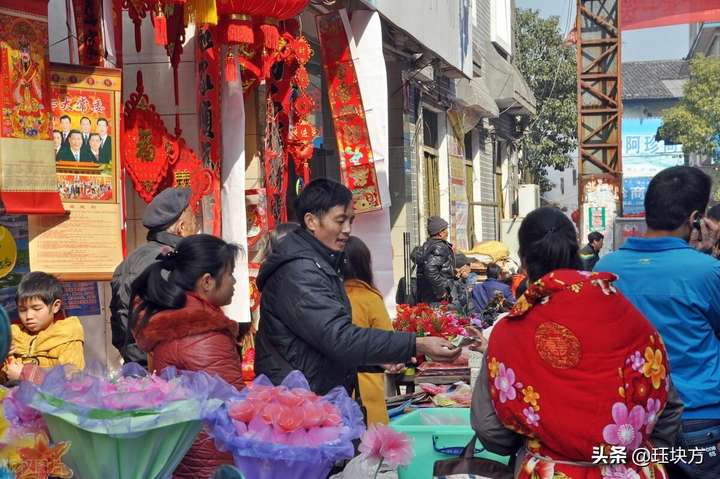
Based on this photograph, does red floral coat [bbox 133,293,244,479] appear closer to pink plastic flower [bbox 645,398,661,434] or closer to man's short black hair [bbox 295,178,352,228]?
man's short black hair [bbox 295,178,352,228]

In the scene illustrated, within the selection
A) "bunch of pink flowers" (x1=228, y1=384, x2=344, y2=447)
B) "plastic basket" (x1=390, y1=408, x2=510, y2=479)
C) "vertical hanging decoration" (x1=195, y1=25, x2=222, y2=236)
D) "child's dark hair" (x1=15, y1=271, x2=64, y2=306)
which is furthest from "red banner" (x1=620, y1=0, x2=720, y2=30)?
"bunch of pink flowers" (x1=228, y1=384, x2=344, y2=447)

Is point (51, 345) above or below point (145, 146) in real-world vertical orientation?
below

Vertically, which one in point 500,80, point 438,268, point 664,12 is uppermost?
point 664,12

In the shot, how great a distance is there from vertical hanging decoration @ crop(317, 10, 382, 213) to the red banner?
11.0 meters

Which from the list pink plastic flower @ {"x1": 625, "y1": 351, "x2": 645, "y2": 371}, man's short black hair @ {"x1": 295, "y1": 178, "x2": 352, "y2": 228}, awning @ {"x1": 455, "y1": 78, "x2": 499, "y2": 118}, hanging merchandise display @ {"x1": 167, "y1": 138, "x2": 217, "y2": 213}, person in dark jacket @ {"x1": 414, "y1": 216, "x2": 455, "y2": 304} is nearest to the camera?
pink plastic flower @ {"x1": 625, "y1": 351, "x2": 645, "y2": 371}

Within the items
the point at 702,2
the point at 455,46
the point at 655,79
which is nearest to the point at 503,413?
the point at 455,46

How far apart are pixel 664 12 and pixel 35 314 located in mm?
16771

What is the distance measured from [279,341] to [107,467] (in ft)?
3.85

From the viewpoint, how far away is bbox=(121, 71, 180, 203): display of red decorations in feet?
24.9

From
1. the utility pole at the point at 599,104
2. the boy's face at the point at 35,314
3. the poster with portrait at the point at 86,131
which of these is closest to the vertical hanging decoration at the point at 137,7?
the poster with portrait at the point at 86,131

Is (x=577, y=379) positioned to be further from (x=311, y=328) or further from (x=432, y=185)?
(x=432, y=185)

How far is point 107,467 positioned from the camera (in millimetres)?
2932

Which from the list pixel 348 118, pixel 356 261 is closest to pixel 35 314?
pixel 356 261

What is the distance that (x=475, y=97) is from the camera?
18703 mm
